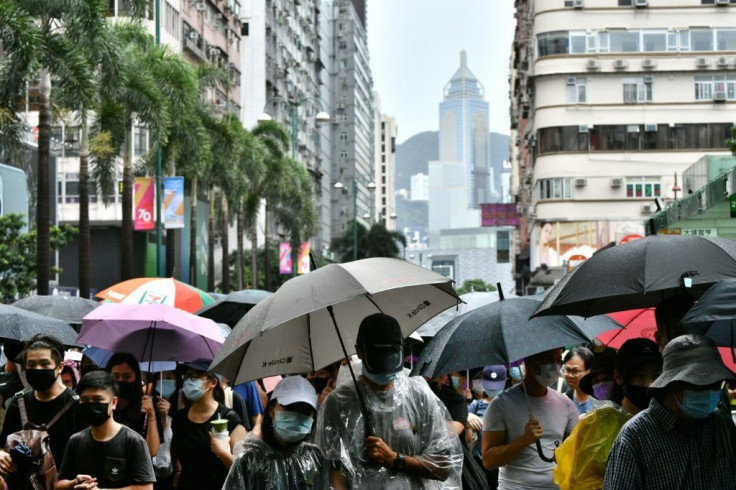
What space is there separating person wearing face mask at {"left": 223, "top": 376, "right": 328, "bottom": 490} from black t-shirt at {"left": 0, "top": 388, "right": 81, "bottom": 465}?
Answer: 2.18 meters

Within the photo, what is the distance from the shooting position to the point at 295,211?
69.6 m

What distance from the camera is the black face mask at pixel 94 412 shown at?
22.5ft

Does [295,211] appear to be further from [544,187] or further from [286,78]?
[286,78]

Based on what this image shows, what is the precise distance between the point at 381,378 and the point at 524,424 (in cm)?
162

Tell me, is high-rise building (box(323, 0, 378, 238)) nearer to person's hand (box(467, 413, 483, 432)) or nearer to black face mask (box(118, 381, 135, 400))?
person's hand (box(467, 413, 483, 432))

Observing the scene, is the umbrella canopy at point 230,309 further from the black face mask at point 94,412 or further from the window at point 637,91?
the window at point 637,91

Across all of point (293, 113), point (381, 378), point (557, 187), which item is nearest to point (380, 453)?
point (381, 378)

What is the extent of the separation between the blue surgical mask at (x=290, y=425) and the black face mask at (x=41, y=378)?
248 centimetres

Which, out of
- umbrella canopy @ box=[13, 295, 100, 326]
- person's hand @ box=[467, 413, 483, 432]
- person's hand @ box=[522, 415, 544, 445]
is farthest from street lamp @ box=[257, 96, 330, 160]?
person's hand @ box=[522, 415, 544, 445]

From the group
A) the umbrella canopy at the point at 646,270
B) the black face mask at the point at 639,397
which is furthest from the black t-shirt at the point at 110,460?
the black face mask at the point at 639,397

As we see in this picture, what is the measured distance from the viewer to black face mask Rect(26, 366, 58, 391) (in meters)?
7.94

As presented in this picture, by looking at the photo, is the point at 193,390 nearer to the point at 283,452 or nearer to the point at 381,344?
the point at 283,452

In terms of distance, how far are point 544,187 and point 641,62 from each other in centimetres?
699

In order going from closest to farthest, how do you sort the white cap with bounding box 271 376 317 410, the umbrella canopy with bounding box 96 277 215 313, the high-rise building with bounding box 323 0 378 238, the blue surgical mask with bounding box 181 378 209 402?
the white cap with bounding box 271 376 317 410, the blue surgical mask with bounding box 181 378 209 402, the umbrella canopy with bounding box 96 277 215 313, the high-rise building with bounding box 323 0 378 238
